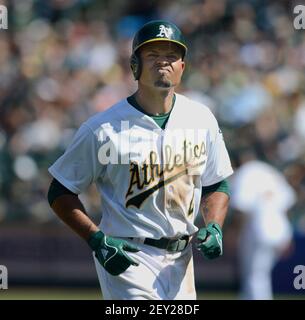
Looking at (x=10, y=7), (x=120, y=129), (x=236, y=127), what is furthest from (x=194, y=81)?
(x=120, y=129)

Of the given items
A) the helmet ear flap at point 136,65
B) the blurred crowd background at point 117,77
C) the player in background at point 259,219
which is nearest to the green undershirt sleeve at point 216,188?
the helmet ear flap at point 136,65

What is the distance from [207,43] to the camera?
40.9 ft

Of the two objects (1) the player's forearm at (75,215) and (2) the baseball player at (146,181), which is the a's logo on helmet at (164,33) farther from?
(1) the player's forearm at (75,215)

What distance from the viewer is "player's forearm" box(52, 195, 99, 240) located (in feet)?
16.7

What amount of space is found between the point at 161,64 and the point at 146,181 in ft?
1.96

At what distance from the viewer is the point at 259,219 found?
33.7 feet

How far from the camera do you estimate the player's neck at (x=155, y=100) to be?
16.9ft

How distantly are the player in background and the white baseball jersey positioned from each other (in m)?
4.96

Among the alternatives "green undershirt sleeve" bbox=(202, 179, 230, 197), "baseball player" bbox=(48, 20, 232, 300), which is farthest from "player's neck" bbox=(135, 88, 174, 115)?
"green undershirt sleeve" bbox=(202, 179, 230, 197)

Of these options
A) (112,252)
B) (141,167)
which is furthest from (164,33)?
(112,252)

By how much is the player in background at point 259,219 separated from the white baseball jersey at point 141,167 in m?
4.96

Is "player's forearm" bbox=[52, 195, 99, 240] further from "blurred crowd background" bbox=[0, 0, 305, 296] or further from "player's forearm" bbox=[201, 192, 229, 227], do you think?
"blurred crowd background" bbox=[0, 0, 305, 296]

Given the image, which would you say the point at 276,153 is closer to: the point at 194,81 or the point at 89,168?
the point at 194,81

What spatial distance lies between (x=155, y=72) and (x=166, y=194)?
2.03 feet
